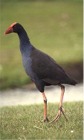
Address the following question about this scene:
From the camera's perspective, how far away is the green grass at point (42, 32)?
906 inches

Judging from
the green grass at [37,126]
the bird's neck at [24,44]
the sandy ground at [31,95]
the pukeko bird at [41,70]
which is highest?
the bird's neck at [24,44]

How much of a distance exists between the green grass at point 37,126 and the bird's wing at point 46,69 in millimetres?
840

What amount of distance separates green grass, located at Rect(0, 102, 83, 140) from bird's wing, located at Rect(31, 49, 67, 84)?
0.84m

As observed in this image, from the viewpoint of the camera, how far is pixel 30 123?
1041cm

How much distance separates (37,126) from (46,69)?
105 centimetres

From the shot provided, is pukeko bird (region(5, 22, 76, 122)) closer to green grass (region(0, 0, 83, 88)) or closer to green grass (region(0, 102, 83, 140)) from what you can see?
green grass (region(0, 102, 83, 140))

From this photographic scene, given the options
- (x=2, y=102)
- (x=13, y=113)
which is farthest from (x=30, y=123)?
(x=2, y=102)

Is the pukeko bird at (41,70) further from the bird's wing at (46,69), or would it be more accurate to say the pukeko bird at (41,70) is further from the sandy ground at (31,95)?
the sandy ground at (31,95)

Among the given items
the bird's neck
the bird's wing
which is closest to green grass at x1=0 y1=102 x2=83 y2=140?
the bird's wing

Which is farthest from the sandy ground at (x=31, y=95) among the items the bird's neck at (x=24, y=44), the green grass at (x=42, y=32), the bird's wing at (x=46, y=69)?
the bird's wing at (x=46, y=69)

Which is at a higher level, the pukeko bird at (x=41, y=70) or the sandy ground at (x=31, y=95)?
the pukeko bird at (x=41, y=70)

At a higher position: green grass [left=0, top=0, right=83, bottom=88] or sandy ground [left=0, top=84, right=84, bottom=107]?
sandy ground [left=0, top=84, right=84, bottom=107]

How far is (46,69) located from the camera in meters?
9.98

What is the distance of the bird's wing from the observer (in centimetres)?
996
